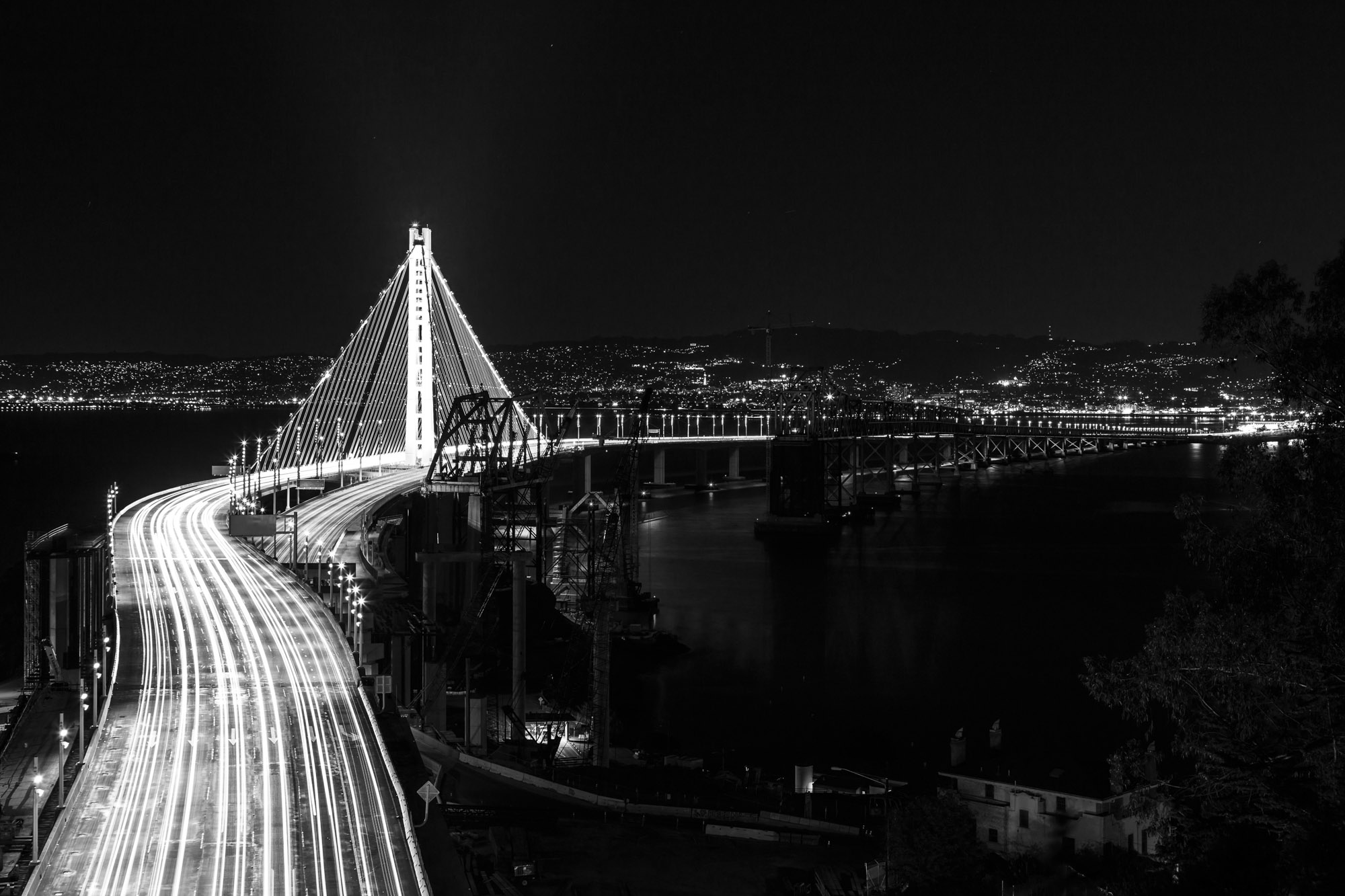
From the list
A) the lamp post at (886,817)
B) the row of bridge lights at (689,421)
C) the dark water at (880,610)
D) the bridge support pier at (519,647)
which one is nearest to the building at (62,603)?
the dark water at (880,610)

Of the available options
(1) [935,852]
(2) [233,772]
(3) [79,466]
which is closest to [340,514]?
(2) [233,772]

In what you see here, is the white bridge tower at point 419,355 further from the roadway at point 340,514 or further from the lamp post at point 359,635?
the lamp post at point 359,635

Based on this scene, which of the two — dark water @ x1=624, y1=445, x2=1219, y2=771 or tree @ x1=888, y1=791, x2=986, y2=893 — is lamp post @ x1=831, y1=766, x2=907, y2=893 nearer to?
tree @ x1=888, y1=791, x2=986, y2=893

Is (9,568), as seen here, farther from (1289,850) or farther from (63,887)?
(1289,850)

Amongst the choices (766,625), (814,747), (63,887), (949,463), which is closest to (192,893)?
(63,887)

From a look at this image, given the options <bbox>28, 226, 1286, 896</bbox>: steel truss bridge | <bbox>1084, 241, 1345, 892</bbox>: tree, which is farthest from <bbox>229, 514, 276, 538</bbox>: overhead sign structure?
<bbox>1084, 241, 1345, 892</bbox>: tree

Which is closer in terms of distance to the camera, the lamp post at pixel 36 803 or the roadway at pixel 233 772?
the roadway at pixel 233 772

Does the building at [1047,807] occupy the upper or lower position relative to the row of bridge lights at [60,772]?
lower
